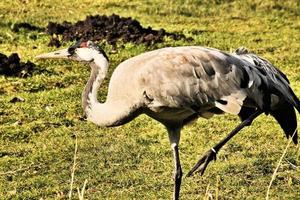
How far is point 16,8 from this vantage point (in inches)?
577

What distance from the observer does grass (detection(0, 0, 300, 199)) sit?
691cm

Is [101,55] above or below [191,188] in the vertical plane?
above

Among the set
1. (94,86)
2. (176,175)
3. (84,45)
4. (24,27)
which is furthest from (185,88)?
(24,27)

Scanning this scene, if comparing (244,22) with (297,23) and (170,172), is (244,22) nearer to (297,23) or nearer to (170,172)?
(297,23)

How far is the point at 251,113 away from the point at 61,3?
31.1 feet

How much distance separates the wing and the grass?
2.43ft

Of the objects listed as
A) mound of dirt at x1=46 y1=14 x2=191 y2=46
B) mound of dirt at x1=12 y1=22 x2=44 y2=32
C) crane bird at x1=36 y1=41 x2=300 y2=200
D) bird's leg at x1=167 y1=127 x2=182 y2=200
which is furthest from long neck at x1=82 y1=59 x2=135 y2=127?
mound of dirt at x1=12 y1=22 x2=44 y2=32

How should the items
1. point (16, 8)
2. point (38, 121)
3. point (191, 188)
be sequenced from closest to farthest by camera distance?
point (191, 188), point (38, 121), point (16, 8)

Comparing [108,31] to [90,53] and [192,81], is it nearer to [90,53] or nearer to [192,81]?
[90,53]

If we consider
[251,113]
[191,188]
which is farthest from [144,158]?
[251,113]

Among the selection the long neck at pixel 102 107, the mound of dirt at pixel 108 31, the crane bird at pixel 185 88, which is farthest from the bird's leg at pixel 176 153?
the mound of dirt at pixel 108 31

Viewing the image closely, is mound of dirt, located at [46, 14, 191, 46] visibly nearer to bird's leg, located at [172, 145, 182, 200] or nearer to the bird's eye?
the bird's eye

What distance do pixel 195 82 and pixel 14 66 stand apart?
5.10 m

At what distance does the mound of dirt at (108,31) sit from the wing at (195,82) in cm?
624
